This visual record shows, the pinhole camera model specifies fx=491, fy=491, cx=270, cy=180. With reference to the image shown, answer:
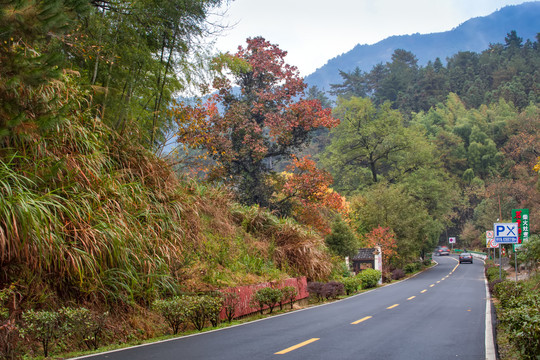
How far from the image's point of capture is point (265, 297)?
50.9 ft

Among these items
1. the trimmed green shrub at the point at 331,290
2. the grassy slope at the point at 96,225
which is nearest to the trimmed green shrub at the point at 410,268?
the trimmed green shrub at the point at 331,290

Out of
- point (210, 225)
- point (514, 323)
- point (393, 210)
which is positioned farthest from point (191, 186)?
point (393, 210)

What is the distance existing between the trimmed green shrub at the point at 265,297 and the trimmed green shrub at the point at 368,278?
15441 mm

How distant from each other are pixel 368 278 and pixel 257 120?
508 inches

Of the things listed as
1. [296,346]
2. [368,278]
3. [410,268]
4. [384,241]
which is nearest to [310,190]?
[368,278]

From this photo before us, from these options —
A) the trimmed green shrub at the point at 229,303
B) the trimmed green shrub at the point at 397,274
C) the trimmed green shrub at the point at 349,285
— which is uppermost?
the trimmed green shrub at the point at 229,303

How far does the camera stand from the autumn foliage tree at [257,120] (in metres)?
23.9

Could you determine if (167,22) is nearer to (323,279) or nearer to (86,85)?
(86,85)

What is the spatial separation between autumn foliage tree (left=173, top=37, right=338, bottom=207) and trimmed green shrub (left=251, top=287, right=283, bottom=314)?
8.86 m

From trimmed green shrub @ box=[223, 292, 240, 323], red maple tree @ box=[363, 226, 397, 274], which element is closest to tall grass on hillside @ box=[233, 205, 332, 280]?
trimmed green shrub @ box=[223, 292, 240, 323]

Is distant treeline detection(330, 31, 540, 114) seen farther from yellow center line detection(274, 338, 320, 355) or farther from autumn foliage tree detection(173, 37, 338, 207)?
yellow center line detection(274, 338, 320, 355)

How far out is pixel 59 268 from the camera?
9.76 meters

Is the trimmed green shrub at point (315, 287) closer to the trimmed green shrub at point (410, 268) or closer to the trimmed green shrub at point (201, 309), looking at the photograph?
the trimmed green shrub at point (201, 309)

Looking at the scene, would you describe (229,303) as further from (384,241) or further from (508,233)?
(384,241)
